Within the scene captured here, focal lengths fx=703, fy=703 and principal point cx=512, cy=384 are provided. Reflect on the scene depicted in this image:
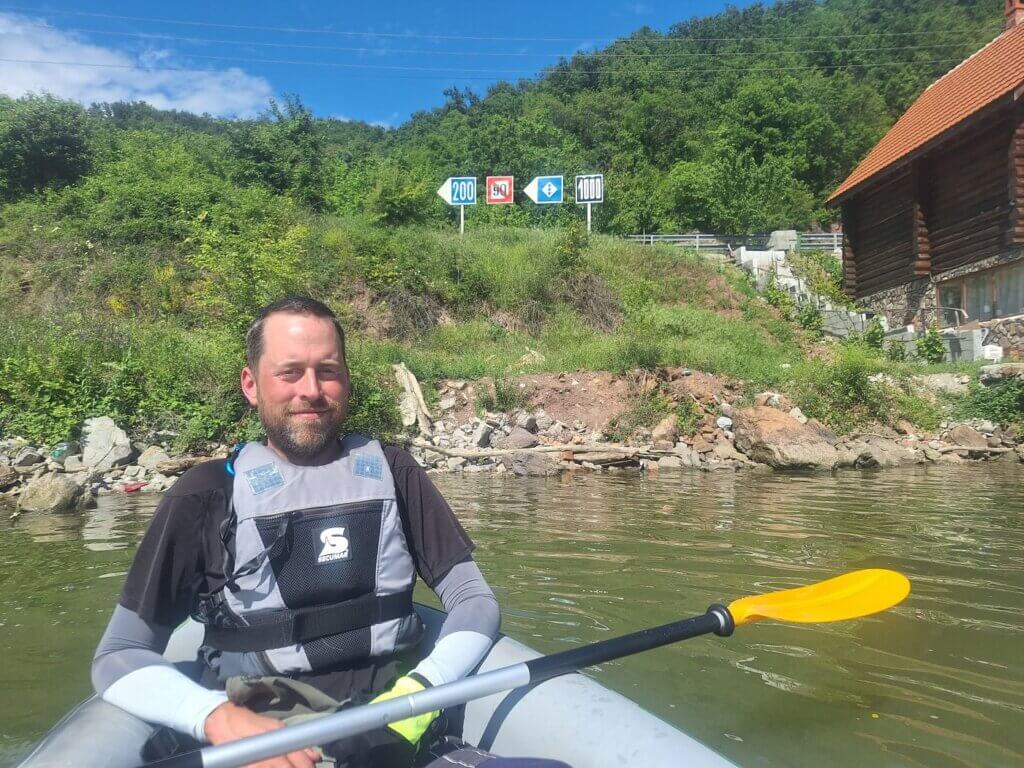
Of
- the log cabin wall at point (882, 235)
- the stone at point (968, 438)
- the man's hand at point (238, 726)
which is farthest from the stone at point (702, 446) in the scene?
the man's hand at point (238, 726)

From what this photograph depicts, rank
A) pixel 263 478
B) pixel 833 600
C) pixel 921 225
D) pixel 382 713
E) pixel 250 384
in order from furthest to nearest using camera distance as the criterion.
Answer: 1. pixel 921 225
2. pixel 833 600
3. pixel 250 384
4. pixel 263 478
5. pixel 382 713

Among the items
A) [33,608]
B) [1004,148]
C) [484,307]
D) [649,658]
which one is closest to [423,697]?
[649,658]

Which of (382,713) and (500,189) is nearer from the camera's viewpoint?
(382,713)

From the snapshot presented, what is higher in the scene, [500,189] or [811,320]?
[500,189]

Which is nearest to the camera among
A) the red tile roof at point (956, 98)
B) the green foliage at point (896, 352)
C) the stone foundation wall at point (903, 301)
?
the red tile roof at point (956, 98)

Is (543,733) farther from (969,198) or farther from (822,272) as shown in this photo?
(822,272)

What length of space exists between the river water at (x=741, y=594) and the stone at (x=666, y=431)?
379 centimetres

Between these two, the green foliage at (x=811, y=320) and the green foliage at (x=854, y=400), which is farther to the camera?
the green foliage at (x=811, y=320)

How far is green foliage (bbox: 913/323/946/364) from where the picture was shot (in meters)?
15.5

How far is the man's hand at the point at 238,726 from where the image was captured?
1474 millimetres

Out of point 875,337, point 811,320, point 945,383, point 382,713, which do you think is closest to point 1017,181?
point 875,337

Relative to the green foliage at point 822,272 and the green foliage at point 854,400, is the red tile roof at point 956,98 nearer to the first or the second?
the green foliage at point 822,272

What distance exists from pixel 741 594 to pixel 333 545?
2965mm

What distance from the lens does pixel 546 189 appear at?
23.9 metres
